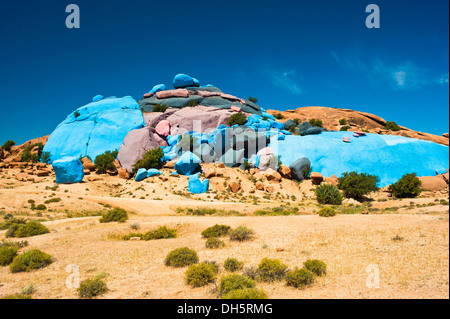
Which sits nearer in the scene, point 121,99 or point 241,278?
point 241,278

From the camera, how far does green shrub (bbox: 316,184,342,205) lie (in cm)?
2931

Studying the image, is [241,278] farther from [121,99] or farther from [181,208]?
[121,99]

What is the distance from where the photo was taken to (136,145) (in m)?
46.8

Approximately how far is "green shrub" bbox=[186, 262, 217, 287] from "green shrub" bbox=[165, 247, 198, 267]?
1.33 m

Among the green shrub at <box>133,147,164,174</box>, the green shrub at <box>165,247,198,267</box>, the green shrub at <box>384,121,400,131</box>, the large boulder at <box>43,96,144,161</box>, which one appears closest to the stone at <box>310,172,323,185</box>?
the green shrub at <box>133,147,164,174</box>

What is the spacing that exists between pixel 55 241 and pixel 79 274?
17.7 ft

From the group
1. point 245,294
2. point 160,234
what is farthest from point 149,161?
point 245,294

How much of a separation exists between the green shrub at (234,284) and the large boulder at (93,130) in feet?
158

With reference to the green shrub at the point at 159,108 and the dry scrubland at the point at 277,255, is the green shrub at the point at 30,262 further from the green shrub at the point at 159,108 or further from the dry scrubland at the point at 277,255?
the green shrub at the point at 159,108

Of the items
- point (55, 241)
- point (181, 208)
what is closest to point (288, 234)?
point (55, 241)

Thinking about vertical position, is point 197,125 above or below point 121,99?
below

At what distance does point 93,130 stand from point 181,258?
51.6m
